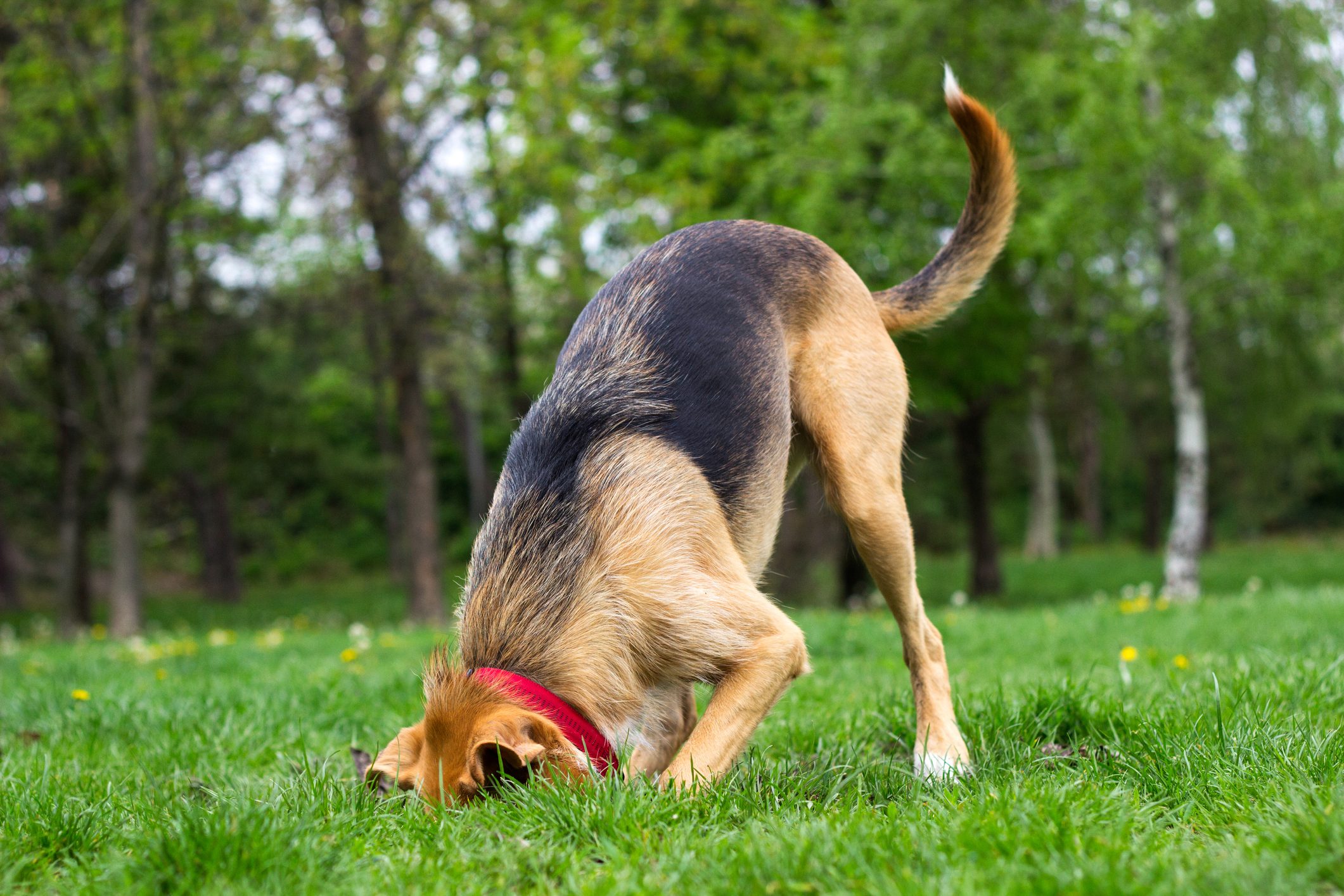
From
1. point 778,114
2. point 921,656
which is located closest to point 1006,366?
point 778,114

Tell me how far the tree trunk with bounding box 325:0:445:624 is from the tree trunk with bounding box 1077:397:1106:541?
1946cm

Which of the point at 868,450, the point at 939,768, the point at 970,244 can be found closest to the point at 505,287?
the point at 970,244

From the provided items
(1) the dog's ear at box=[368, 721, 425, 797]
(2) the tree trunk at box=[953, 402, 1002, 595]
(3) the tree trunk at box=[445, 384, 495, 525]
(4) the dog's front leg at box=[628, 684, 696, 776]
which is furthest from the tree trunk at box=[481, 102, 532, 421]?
(1) the dog's ear at box=[368, 721, 425, 797]

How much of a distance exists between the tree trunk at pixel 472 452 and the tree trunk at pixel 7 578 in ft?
34.0

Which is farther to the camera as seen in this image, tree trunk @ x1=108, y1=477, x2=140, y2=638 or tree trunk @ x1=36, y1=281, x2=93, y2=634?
tree trunk @ x1=36, y1=281, x2=93, y2=634

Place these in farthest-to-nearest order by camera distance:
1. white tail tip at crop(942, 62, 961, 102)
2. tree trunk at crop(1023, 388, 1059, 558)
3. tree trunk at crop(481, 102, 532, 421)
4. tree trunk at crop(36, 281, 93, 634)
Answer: tree trunk at crop(1023, 388, 1059, 558) → tree trunk at crop(481, 102, 532, 421) → tree trunk at crop(36, 281, 93, 634) → white tail tip at crop(942, 62, 961, 102)

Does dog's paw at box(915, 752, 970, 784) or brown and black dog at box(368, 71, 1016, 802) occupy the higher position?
brown and black dog at box(368, 71, 1016, 802)

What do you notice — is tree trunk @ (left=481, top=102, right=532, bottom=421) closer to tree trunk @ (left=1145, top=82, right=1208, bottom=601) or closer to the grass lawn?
the grass lawn

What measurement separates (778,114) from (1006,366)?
477 cm

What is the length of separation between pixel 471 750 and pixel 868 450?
1778mm

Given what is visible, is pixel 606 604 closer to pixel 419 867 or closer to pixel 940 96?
pixel 419 867

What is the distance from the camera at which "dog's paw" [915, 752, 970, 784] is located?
297cm

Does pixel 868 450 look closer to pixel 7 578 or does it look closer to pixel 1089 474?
pixel 7 578

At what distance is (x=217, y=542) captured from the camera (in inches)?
944
